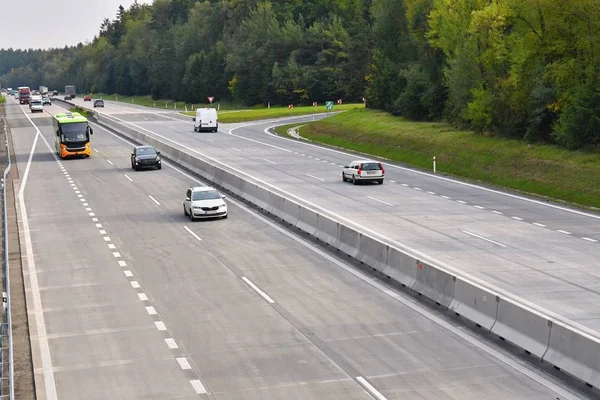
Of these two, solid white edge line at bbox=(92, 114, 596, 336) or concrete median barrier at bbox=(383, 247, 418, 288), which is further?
concrete median barrier at bbox=(383, 247, 418, 288)

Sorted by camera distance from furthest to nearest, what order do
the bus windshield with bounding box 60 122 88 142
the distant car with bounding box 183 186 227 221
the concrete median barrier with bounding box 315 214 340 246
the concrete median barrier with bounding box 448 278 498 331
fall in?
the bus windshield with bounding box 60 122 88 142 < the distant car with bounding box 183 186 227 221 < the concrete median barrier with bounding box 315 214 340 246 < the concrete median barrier with bounding box 448 278 498 331

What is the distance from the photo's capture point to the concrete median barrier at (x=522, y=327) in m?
18.0

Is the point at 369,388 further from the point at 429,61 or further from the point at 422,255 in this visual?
the point at 429,61

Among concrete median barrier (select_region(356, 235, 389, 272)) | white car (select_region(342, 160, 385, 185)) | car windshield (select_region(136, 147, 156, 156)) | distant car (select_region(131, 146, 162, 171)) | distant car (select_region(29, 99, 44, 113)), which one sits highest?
concrete median barrier (select_region(356, 235, 389, 272))

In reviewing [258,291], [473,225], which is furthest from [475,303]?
[473,225]

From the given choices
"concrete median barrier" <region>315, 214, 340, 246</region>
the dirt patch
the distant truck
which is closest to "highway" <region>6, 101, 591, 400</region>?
the dirt patch

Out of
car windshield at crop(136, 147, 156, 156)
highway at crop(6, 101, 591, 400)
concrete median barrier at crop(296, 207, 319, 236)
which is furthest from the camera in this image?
car windshield at crop(136, 147, 156, 156)

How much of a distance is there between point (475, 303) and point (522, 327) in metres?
2.22

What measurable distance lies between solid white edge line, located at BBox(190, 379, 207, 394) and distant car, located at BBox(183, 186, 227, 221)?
67.5 ft

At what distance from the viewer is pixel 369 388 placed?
16.4m

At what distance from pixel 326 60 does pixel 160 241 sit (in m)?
109

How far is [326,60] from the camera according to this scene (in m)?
140

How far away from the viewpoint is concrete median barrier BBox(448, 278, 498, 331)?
20.2 meters

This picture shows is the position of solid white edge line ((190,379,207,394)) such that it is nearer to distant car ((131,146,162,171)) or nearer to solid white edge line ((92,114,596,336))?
solid white edge line ((92,114,596,336))
